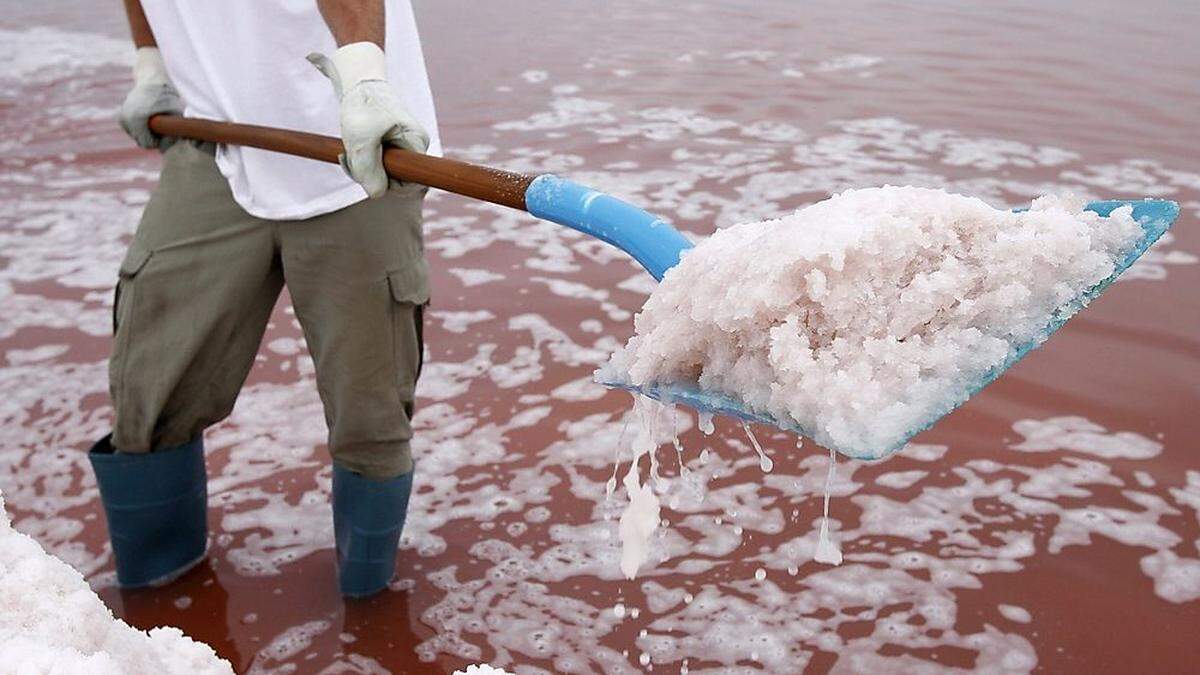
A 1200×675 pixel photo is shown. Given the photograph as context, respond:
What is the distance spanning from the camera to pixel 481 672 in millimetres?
1079

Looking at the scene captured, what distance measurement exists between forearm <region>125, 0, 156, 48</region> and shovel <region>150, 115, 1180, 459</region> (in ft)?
1.59

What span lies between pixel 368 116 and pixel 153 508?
3.51ft

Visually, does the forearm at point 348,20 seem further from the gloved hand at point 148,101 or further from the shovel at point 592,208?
the gloved hand at point 148,101

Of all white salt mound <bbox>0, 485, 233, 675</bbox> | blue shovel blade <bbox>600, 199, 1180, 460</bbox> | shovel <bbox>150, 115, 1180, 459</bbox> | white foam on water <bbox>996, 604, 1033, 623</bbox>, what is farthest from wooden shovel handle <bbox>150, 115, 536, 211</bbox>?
white foam on water <bbox>996, 604, 1033, 623</bbox>

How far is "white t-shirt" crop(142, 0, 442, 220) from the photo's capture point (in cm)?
215

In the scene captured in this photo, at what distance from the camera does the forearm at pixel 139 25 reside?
104 inches

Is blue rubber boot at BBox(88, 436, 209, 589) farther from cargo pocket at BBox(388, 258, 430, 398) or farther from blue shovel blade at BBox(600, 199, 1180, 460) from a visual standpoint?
blue shovel blade at BBox(600, 199, 1180, 460)

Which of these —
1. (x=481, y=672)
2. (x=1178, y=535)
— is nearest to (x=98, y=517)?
(x=481, y=672)

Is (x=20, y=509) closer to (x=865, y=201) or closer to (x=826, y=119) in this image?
(x=865, y=201)

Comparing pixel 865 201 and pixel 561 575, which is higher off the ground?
pixel 865 201

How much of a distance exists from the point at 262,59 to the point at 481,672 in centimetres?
147

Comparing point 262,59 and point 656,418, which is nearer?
point 656,418

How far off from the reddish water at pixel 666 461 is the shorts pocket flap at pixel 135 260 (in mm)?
786

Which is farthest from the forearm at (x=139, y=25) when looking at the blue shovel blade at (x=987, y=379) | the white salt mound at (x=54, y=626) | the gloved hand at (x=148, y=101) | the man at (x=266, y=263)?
the white salt mound at (x=54, y=626)
